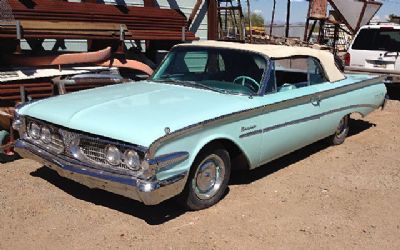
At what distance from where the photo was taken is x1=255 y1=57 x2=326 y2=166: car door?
4867 millimetres

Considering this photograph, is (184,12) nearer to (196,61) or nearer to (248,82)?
(196,61)

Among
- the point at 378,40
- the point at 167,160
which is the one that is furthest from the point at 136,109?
the point at 378,40

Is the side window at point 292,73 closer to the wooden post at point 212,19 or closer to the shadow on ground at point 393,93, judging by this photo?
the shadow on ground at point 393,93

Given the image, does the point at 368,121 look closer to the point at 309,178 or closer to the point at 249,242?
the point at 309,178

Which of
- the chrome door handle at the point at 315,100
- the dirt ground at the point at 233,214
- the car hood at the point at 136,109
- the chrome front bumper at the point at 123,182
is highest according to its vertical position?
the car hood at the point at 136,109

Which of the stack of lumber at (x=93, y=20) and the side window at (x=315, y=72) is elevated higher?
the stack of lumber at (x=93, y=20)

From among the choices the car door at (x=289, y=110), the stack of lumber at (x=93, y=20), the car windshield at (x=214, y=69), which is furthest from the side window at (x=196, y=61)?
the stack of lumber at (x=93, y=20)

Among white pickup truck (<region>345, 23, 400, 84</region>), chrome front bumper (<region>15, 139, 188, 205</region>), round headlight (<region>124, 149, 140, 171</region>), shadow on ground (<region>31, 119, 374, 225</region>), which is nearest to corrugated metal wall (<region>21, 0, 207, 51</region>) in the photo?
white pickup truck (<region>345, 23, 400, 84</region>)

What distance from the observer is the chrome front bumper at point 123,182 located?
12.0 feet

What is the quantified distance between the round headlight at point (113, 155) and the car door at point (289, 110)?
158 cm

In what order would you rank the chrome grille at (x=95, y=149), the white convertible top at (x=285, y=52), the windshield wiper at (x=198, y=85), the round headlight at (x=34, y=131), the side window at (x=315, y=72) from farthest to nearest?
the side window at (x=315, y=72) → the white convertible top at (x=285, y=52) → the windshield wiper at (x=198, y=85) → the round headlight at (x=34, y=131) → the chrome grille at (x=95, y=149)

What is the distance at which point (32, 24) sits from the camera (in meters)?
7.13

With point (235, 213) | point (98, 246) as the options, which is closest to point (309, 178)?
point (235, 213)

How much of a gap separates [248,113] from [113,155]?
55.1 inches
